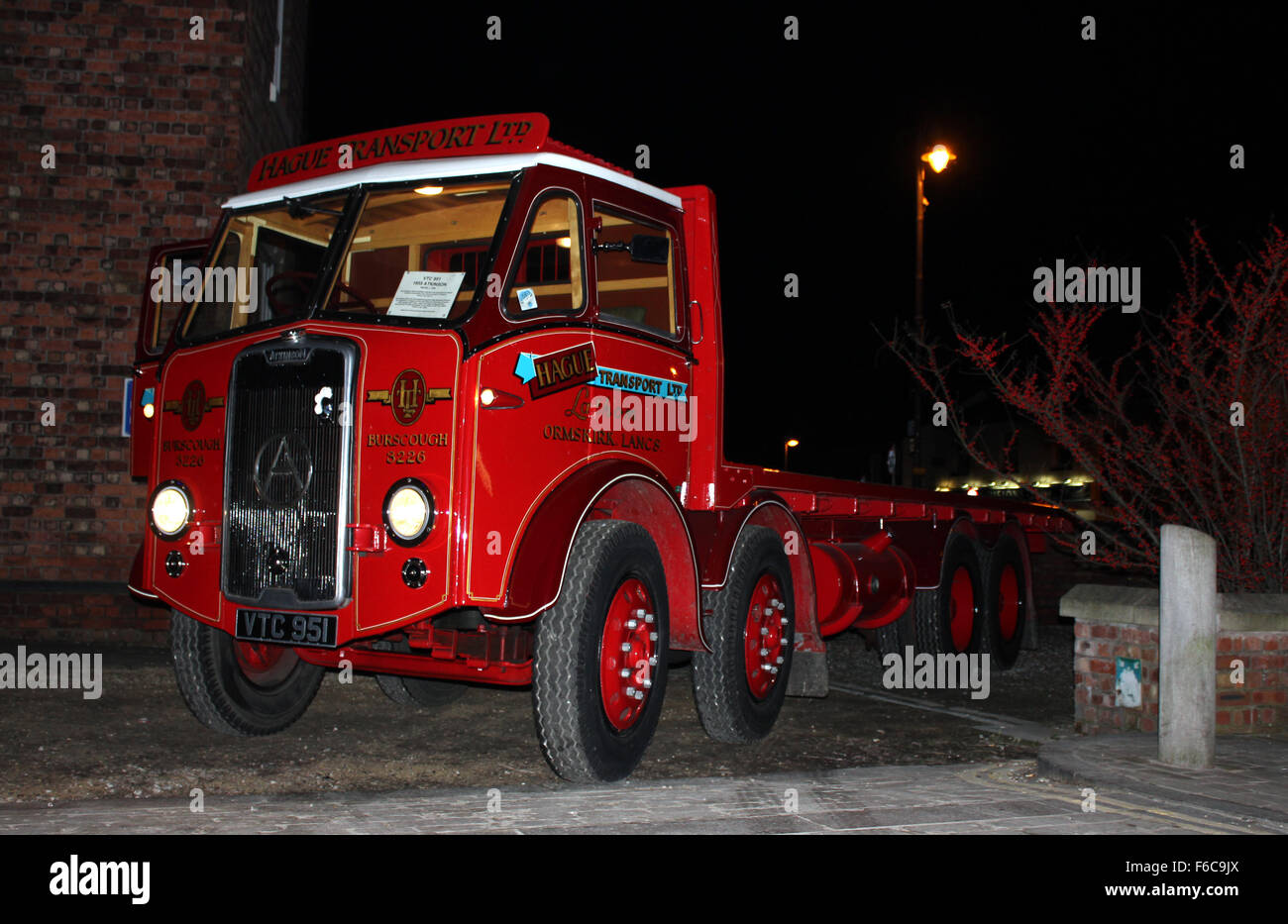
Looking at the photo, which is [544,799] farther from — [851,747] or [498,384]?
[851,747]

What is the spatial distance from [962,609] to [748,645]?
4.80 m

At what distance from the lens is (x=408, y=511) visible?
17.7ft

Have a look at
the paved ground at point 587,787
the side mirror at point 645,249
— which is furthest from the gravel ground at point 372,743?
the side mirror at point 645,249

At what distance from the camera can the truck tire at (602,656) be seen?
556cm

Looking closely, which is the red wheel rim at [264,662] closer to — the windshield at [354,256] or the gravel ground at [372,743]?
the gravel ground at [372,743]

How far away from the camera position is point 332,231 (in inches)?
244

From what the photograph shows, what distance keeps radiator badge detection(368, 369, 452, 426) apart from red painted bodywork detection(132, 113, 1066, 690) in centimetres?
3

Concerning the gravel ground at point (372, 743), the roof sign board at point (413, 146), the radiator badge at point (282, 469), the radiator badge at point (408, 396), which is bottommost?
the gravel ground at point (372, 743)

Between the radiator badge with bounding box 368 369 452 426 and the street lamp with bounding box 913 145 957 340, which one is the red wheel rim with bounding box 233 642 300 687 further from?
the street lamp with bounding box 913 145 957 340

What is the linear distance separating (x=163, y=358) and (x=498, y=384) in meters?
2.08

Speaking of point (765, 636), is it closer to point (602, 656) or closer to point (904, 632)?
point (602, 656)

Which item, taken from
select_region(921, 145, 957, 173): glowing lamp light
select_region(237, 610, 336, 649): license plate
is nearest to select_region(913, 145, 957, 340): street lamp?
select_region(921, 145, 957, 173): glowing lamp light

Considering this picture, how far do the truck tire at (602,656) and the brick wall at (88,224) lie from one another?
5.93 meters

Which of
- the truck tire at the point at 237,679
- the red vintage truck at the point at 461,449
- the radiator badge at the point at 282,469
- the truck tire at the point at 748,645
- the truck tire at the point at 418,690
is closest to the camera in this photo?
the red vintage truck at the point at 461,449
